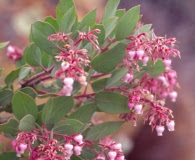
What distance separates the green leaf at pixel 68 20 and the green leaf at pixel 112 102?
0.18 meters

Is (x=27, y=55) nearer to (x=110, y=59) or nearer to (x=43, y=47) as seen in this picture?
(x=43, y=47)

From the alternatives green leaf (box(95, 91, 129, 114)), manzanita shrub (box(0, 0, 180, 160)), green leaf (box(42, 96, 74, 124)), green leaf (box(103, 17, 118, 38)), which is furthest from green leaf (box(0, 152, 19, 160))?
green leaf (box(103, 17, 118, 38))

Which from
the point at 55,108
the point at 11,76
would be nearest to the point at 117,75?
the point at 55,108

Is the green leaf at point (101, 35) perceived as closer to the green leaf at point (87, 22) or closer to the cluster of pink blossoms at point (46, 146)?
the green leaf at point (87, 22)

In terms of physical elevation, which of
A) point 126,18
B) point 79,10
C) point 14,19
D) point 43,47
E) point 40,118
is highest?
point 79,10

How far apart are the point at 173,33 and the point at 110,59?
1.59 m

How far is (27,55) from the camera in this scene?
40.3 inches

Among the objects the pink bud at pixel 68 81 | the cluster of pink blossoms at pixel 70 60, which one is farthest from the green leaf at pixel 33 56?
the pink bud at pixel 68 81

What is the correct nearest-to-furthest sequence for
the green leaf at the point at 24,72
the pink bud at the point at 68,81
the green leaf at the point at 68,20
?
the pink bud at the point at 68,81, the green leaf at the point at 68,20, the green leaf at the point at 24,72

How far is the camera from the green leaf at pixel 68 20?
93 centimetres

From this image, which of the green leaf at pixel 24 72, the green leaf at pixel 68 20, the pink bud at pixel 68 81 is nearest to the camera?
the pink bud at pixel 68 81

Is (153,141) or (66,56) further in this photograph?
(153,141)

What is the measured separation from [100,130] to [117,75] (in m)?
0.14

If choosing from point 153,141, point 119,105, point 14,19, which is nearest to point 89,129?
point 119,105
